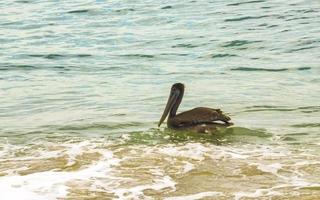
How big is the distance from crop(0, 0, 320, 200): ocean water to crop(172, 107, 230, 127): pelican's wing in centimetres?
18

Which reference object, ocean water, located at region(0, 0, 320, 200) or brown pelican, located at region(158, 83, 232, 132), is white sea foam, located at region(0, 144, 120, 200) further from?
brown pelican, located at region(158, 83, 232, 132)

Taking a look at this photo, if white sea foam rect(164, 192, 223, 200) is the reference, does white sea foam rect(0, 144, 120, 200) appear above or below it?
above

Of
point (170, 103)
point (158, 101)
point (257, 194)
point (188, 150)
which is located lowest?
point (158, 101)

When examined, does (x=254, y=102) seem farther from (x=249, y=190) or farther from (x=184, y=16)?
(x=184, y=16)

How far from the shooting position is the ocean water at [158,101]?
856cm

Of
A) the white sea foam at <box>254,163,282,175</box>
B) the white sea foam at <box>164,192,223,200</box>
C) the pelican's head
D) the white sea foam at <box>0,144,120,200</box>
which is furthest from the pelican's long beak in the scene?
the white sea foam at <box>164,192,223,200</box>

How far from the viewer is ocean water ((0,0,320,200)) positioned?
856 centimetres

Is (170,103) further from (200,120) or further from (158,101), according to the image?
(158,101)

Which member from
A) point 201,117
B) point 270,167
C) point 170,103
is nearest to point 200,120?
point 201,117

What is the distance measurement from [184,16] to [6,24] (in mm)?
6068

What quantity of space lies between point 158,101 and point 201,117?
315 cm

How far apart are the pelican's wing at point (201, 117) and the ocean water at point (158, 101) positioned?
18cm

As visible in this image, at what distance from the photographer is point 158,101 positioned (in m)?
14.4

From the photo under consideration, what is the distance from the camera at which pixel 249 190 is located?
803 cm
